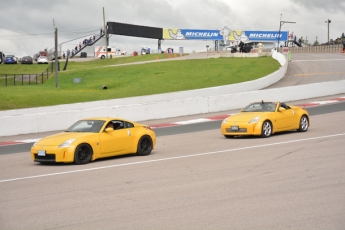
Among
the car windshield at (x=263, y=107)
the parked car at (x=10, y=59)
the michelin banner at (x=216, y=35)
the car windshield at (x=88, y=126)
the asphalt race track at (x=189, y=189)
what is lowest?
the asphalt race track at (x=189, y=189)

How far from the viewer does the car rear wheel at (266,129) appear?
18891 millimetres

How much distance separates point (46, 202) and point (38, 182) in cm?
229

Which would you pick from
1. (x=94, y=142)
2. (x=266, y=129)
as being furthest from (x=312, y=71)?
(x=94, y=142)

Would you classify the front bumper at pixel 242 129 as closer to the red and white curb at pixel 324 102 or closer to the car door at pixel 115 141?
the car door at pixel 115 141

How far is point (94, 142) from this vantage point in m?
14.7

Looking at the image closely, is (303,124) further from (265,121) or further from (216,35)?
(216,35)

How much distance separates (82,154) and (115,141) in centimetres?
112

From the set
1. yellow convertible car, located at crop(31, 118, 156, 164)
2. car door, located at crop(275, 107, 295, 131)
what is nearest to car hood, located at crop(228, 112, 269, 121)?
car door, located at crop(275, 107, 295, 131)

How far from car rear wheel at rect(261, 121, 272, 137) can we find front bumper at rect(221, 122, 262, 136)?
159 mm

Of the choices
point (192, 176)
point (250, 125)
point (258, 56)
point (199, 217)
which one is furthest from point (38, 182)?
point (258, 56)

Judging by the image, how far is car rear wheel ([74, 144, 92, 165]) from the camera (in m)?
14.3

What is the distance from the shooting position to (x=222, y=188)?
33.8 feet

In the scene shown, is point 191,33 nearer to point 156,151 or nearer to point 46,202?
point 156,151

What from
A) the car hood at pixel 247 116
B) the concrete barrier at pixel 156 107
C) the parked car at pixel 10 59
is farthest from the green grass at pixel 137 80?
the parked car at pixel 10 59
